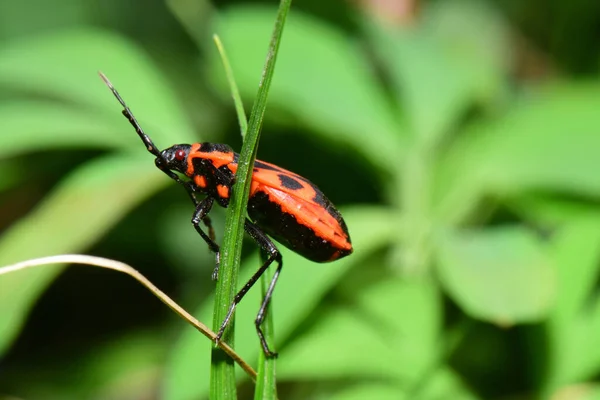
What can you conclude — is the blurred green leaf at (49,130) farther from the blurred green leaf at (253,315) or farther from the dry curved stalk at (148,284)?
the dry curved stalk at (148,284)

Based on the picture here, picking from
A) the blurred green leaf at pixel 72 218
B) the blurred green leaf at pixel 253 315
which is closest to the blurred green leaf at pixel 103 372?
the blurred green leaf at pixel 72 218

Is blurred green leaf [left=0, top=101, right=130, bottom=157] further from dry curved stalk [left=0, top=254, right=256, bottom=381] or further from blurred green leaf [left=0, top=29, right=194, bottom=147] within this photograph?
dry curved stalk [left=0, top=254, right=256, bottom=381]

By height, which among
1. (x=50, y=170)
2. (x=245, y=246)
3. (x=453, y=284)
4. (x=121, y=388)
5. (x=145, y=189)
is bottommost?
(x=121, y=388)

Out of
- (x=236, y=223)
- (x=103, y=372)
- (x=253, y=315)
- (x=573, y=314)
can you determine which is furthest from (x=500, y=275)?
(x=103, y=372)

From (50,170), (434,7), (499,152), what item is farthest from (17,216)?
(434,7)

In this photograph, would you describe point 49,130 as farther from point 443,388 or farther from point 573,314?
point 573,314

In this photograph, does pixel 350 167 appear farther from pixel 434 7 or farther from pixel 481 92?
pixel 434 7
